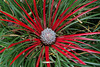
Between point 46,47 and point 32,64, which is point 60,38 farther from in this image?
point 32,64

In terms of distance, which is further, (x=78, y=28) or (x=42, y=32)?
(x=78, y=28)

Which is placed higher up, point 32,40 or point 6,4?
point 6,4

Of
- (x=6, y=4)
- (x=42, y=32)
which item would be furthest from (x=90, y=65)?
(x=6, y=4)

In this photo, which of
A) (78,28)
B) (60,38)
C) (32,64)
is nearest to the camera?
(32,64)

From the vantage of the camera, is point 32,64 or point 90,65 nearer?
point 32,64

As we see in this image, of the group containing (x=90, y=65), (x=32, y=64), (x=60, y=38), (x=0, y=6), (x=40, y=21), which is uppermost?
(x=0, y=6)

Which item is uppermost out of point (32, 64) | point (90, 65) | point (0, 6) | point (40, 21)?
point (0, 6)

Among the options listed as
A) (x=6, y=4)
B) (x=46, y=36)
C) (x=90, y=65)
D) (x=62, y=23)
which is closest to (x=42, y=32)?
(x=46, y=36)

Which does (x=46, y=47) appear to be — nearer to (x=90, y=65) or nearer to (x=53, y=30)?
(x=53, y=30)

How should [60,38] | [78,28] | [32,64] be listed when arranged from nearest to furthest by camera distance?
[32,64], [60,38], [78,28]
